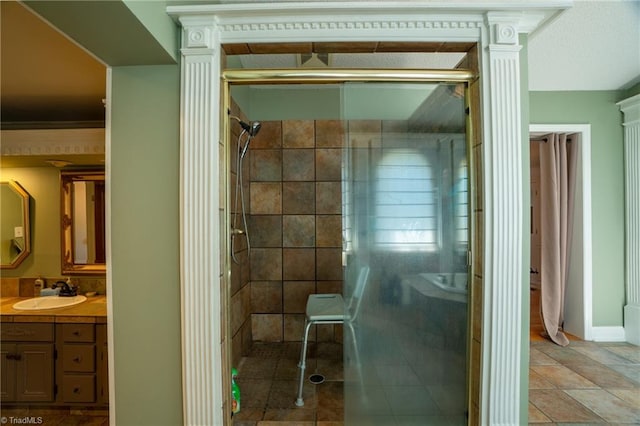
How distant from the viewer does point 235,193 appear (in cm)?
238

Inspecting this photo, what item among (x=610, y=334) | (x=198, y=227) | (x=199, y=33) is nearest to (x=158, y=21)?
(x=199, y=33)

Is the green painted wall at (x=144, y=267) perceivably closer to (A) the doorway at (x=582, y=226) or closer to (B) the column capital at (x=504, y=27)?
(B) the column capital at (x=504, y=27)

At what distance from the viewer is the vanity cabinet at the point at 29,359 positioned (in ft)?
6.24

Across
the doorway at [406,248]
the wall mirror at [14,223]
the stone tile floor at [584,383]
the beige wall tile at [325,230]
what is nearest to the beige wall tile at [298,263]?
the beige wall tile at [325,230]

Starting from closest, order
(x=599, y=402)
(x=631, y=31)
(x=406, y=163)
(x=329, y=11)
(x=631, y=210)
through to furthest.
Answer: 1. (x=329, y=11)
2. (x=406, y=163)
3. (x=599, y=402)
4. (x=631, y=31)
5. (x=631, y=210)

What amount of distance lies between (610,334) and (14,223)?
5.44m

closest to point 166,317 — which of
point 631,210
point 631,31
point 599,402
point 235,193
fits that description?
point 235,193

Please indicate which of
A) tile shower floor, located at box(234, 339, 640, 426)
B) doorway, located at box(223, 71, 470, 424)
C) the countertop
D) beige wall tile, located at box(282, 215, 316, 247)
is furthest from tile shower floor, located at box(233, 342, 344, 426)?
the countertop

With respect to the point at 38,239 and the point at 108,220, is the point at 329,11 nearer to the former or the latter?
the point at 108,220

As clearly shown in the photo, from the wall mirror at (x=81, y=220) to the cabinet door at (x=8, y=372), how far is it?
23.3 inches

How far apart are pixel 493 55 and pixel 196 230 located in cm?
158

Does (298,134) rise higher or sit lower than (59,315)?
higher

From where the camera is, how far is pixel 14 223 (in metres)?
2.31

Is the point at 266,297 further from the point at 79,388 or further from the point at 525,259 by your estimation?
the point at 525,259
